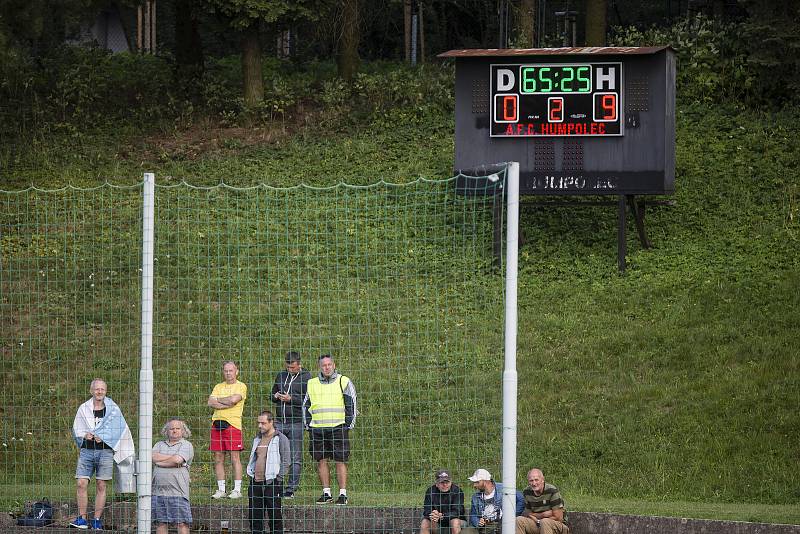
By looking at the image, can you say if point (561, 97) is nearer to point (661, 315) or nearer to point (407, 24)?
point (661, 315)

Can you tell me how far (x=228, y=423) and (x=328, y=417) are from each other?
1098 mm

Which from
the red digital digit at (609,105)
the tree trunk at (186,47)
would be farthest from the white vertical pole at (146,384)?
the tree trunk at (186,47)

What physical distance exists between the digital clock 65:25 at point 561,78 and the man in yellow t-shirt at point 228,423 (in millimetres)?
7689

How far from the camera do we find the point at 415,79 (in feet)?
87.6

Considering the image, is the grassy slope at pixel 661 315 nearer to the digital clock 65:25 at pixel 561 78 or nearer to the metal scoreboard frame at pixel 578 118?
the metal scoreboard frame at pixel 578 118

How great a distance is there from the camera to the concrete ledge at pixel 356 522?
34.5ft

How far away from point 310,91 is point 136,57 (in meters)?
6.02

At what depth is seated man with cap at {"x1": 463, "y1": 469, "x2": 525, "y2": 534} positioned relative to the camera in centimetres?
1041

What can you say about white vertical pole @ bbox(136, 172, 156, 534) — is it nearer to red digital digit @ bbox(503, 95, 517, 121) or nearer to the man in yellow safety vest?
the man in yellow safety vest

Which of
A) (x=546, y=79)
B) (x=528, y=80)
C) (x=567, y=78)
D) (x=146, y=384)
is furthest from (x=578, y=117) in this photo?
(x=146, y=384)

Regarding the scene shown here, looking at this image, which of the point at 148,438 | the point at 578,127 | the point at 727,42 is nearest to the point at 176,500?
the point at 148,438

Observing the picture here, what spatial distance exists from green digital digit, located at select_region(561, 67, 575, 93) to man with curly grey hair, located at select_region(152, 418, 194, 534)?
913 centimetres

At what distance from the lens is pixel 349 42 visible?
26656 mm

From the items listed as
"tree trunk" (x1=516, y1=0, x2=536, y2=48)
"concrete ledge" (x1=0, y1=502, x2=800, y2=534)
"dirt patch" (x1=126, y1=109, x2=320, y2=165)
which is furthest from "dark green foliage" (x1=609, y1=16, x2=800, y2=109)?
"concrete ledge" (x1=0, y1=502, x2=800, y2=534)
